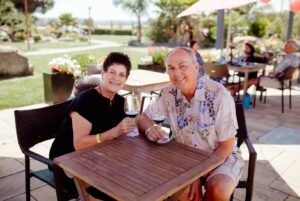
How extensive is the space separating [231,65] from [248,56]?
3.30ft

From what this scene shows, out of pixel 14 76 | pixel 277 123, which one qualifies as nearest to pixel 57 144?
pixel 277 123

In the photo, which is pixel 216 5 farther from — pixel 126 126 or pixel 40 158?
pixel 40 158

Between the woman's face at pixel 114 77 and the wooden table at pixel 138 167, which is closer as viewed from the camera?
the wooden table at pixel 138 167

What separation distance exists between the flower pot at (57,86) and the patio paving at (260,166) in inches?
29.4

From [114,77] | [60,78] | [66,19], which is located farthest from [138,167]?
[66,19]

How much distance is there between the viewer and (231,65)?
5973 millimetres

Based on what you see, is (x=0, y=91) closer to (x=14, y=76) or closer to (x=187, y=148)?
(x=14, y=76)

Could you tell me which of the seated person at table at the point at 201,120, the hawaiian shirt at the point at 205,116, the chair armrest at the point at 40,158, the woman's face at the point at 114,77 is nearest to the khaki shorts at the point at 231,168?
the seated person at table at the point at 201,120

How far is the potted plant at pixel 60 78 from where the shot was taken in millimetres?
5480

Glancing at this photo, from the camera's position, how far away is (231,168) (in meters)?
2.05

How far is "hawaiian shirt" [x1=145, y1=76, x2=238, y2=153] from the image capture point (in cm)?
200

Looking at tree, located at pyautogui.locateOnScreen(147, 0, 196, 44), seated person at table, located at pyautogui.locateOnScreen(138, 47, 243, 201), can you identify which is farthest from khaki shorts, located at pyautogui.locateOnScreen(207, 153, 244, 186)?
tree, located at pyautogui.locateOnScreen(147, 0, 196, 44)

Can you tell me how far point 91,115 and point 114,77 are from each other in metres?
0.32

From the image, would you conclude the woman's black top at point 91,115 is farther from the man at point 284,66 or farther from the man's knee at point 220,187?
the man at point 284,66
